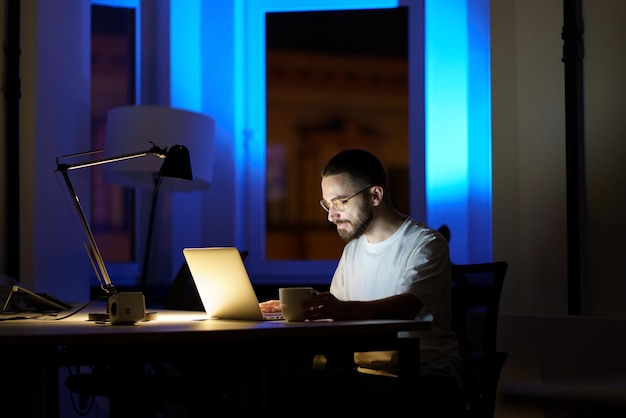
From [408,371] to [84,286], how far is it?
8.20ft

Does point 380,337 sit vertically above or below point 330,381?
above

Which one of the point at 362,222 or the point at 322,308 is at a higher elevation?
the point at 362,222

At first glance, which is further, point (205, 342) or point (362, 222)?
point (362, 222)

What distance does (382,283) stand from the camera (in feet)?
8.07

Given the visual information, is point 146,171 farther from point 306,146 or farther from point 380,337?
point 380,337

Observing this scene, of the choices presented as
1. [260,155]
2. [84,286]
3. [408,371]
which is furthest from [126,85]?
[408,371]

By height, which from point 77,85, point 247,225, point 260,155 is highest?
point 77,85

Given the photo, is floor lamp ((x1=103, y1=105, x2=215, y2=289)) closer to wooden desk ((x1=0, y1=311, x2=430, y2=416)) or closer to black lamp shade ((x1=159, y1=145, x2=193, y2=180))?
black lamp shade ((x1=159, y1=145, x2=193, y2=180))

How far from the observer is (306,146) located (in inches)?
179

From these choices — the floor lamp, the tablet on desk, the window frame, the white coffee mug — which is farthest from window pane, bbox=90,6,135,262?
the white coffee mug

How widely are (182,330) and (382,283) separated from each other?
2.79 ft

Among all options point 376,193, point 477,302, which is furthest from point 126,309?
point 477,302

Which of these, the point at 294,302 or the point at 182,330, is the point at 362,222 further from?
the point at 182,330

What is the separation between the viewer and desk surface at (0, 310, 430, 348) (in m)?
1.70
